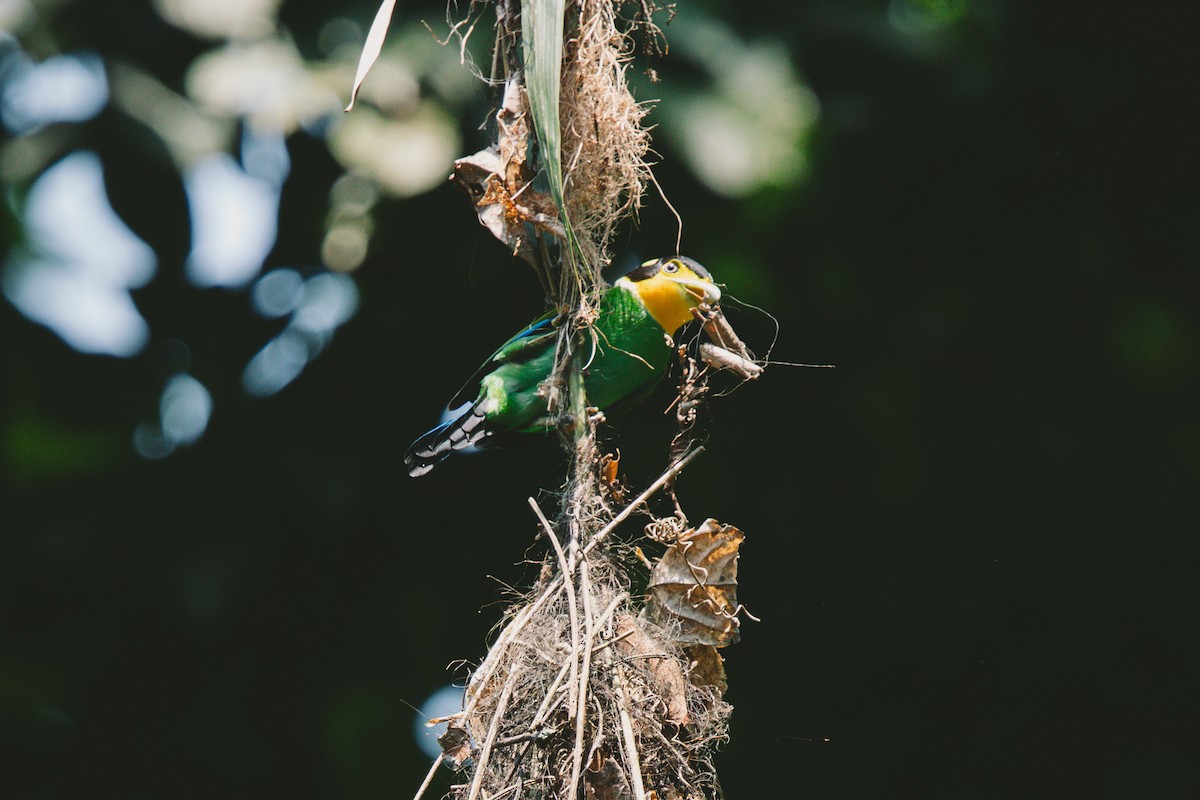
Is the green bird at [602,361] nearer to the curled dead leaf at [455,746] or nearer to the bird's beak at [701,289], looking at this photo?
the bird's beak at [701,289]

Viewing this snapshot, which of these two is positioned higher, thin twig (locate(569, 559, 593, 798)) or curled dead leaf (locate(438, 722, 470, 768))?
thin twig (locate(569, 559, 593, 798))

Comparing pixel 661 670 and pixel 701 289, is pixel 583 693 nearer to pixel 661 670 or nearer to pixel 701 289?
pixel 661 670

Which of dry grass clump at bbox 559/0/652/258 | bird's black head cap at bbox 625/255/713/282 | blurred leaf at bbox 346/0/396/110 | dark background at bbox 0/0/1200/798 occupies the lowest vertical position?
dark background at bbox 0/0/1200/798

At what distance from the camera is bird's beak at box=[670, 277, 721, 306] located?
140 cm

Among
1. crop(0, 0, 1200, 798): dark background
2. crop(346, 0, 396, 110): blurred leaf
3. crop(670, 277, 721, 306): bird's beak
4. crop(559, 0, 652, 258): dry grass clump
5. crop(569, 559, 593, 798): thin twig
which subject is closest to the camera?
crop(569, 559, 593, 798): thin twig

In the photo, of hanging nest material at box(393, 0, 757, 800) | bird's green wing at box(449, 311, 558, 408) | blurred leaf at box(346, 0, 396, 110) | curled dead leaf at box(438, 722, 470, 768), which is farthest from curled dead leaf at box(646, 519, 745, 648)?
blurred leaf at box(346, 0, 396, 110)

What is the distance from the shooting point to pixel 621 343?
1492mm

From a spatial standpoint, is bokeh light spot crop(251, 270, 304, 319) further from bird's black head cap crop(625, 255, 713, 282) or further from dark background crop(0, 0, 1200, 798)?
bird's black head cap crop(625, 255, 713, 282)

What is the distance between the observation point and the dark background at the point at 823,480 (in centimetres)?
174

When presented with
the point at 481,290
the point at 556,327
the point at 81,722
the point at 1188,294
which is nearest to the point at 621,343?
the point at 556,327

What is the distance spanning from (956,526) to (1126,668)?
1.37 ft

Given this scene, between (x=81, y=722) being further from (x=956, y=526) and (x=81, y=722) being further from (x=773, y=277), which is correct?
(x=956, y=526)

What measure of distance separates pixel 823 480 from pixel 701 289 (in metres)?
0.69

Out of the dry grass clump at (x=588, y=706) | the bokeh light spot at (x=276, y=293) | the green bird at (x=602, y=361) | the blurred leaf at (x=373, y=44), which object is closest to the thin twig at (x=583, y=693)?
the dry grass clump at (x=588, y=706)
